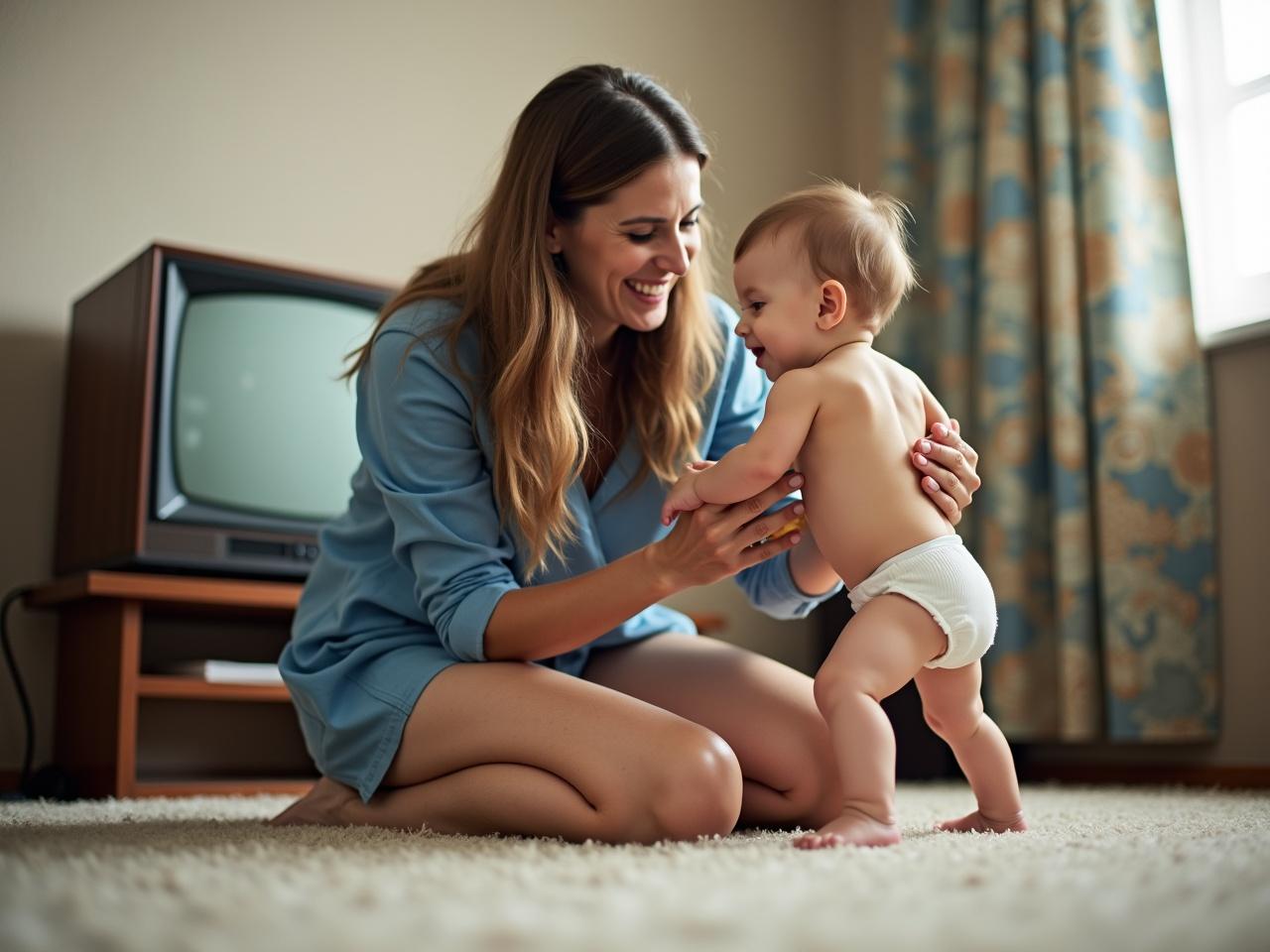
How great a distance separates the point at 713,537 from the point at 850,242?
36cm

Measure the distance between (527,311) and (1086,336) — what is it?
1.58 meters

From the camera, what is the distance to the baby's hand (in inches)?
51.0

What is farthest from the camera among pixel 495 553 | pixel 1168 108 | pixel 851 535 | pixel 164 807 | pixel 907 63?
pixel 907 63

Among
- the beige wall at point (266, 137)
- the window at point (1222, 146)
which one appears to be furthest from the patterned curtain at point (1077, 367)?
the beige wall at point (266, 137)

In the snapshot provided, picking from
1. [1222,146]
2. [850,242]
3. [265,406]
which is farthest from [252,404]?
[1222,146]

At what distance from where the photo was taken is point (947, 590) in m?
1.22

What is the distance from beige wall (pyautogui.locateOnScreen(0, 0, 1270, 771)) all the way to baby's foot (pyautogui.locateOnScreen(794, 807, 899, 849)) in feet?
4.70

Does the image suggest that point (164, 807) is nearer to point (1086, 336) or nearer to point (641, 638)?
point (641, 638)

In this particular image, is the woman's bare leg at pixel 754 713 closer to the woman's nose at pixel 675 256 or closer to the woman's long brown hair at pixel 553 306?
the woman's long brown hair at pixel 553 306

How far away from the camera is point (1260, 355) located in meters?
2.36

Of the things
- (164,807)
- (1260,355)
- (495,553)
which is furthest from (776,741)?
(1260,355)

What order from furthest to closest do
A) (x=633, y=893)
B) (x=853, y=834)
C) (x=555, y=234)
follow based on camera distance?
(x=555, y=234)
(x=853, y=834)
(x=633, y=893)

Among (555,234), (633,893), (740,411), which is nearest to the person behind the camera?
(633,893)

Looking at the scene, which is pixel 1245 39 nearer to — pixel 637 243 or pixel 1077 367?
pixel 1077 367
